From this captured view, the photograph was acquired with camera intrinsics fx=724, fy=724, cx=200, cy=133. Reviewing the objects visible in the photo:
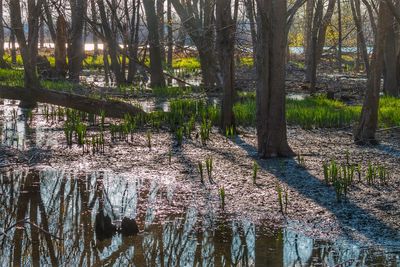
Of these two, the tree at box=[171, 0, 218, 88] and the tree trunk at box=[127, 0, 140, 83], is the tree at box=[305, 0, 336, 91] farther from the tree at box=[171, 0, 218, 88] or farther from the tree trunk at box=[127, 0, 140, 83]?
the tree trunk at box=[127, 0, 140, 83]

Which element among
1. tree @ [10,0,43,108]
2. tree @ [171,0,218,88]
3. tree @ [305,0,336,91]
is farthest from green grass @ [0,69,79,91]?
tree @ [305,0,336,91]

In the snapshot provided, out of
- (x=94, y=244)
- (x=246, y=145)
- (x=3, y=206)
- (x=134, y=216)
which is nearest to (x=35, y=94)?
(x=246, y=145)

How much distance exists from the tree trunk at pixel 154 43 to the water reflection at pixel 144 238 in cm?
989

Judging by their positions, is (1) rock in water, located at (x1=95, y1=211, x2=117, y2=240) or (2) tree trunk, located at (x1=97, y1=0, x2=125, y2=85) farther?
(2) tree trunk, located at (x1=97, y1=0, x2=125, y2=85)

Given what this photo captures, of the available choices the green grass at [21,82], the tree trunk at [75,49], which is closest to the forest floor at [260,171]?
the green grass at [21,82]

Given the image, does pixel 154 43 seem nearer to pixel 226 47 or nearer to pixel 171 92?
pixel 171 92

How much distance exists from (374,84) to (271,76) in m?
1.76

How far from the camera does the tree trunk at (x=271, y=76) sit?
8.59 m

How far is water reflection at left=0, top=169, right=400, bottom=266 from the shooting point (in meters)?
5.23

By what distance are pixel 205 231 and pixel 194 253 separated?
59 cm

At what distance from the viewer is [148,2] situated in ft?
57.0

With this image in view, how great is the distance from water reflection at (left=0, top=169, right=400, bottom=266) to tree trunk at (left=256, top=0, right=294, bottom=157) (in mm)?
1935

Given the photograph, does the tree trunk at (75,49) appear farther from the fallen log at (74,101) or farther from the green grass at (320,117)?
the green grass at (320,117)

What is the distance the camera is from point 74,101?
11977 mm
